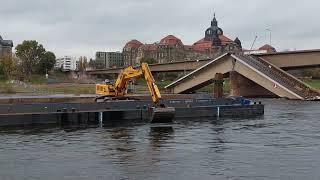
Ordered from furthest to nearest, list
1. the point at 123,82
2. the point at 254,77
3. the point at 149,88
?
the point at 254,77 < the point at 123,82 < the point at 149,88

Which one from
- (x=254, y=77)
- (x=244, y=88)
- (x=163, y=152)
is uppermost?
(x=254, y=77)

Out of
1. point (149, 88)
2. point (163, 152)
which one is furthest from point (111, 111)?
point (163, 152)

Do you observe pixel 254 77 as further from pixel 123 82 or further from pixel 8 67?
pixel 8 67

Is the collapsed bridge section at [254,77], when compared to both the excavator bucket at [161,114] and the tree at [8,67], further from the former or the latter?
the tree at [8,67]

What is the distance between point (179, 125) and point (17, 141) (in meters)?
19.9

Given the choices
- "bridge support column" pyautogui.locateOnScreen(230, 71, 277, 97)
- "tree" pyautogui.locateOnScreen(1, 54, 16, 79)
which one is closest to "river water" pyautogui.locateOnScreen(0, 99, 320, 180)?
"bridge support column" pyautogui.locateOnScreen(230, 71, 277, 97)

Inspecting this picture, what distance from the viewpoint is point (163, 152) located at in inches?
1439

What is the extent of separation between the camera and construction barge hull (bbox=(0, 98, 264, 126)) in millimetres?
55125

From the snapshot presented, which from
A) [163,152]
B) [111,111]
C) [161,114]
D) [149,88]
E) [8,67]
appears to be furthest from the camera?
[8,67]

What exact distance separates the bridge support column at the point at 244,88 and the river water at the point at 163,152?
61.8 metres

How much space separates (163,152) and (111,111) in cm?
2420

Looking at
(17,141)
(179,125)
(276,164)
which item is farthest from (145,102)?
(276,164)

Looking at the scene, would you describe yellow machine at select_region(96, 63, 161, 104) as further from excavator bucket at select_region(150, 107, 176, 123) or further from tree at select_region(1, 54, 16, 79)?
tree at select_region(1, 54, 16, 79)

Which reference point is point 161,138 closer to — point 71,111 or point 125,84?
point 71,111
